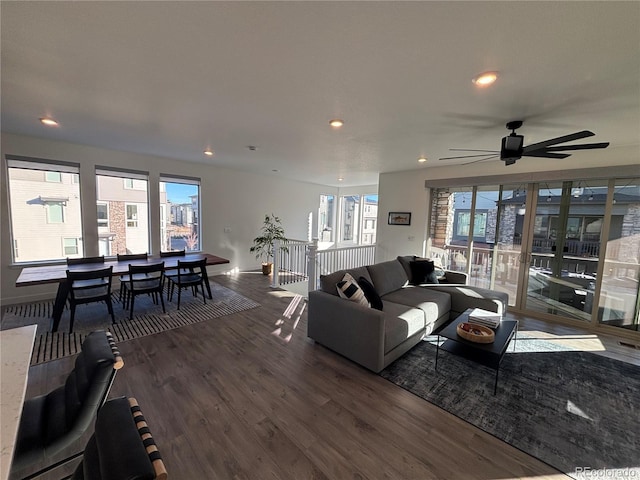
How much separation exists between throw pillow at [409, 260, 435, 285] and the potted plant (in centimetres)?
337

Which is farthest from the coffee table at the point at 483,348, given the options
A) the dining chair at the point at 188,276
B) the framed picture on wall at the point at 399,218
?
the dining chair at the point at 188,276

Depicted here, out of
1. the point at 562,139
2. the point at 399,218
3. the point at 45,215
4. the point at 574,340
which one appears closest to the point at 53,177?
the point at 45,215

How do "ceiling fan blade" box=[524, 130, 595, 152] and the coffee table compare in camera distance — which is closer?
"ceiling fan blade" box=[524, 130, 595, 152]

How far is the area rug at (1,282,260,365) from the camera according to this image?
119 inches

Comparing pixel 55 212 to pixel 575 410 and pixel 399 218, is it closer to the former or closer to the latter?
pixel 399 218

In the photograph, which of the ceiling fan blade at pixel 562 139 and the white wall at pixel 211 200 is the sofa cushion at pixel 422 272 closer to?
the ceiling fan blade at pixel 562 139

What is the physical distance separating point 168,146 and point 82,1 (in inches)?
128

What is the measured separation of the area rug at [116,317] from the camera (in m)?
3.02

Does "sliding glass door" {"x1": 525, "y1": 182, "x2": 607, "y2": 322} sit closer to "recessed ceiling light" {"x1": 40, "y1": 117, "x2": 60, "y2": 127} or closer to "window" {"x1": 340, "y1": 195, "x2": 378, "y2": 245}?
"window" {"x1": 340, "y1": 195, "x2": 378, "y2": 245}

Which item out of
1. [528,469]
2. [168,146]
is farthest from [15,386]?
[168,146]

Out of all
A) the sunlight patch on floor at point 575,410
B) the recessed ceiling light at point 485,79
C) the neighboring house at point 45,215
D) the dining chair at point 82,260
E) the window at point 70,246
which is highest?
the recessed ceiling light at point 485,79

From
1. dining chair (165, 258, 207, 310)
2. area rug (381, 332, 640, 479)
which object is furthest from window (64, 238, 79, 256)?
area rug (381, 332, 640, 479)

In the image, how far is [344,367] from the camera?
2754 millimetres

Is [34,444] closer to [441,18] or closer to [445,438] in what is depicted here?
[445,438]
